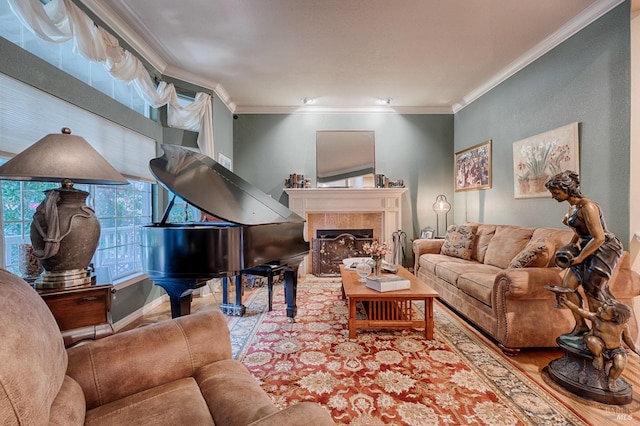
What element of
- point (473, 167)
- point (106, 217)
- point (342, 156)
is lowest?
point (106, 217)

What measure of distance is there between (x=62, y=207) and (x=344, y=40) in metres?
2.87

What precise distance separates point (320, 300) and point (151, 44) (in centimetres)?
347

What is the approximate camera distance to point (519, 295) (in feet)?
7.20

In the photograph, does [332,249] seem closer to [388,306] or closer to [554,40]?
[388,306]

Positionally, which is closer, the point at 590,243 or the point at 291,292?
the point at 590,243

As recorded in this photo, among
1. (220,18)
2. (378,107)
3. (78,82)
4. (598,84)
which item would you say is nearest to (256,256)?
(78,82)

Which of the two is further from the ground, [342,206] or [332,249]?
[342,206]

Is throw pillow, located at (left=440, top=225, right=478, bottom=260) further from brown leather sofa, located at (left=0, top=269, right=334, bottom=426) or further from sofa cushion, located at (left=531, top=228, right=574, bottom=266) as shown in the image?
brown leather sofa, located at (left=0, top=269, right=334, bottom=426)

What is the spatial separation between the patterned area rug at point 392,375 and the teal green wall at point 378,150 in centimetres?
277

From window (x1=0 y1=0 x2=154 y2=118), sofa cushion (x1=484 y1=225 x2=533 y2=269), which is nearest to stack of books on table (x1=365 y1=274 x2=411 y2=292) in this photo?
sofa cushion (x1=484 y1=225 x2=533 y2=269)

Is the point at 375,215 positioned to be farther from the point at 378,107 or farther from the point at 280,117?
the point at 280,117

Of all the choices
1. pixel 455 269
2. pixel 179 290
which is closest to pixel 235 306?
pixel 179 290

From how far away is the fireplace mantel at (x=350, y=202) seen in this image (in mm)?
5035

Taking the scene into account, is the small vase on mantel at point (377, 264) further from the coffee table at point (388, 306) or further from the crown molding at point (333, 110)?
the crown molding at point (333, 110)
